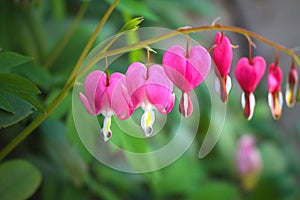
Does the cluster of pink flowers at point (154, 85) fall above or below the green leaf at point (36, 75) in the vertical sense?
above

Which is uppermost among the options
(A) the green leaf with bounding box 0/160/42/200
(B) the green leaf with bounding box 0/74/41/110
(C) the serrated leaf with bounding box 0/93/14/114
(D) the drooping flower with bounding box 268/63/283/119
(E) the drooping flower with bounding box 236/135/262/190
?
(D) the drooping flower with bounding box 268/63/283/119

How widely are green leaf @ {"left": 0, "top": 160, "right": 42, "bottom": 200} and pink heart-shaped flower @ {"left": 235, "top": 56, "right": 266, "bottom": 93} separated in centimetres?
36

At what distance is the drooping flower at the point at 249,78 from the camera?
0.83 metres

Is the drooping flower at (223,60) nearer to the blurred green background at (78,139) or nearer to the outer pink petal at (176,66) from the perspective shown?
the outer pink petal at (176,66)

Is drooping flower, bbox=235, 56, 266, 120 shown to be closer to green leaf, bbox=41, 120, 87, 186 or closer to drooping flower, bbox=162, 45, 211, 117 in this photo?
drooping flower, bbox=162, 45, 211, 117

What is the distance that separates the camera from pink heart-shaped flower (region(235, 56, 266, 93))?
2.76 feet

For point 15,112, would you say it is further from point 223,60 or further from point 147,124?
point 223,60

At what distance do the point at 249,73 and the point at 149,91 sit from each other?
16cm

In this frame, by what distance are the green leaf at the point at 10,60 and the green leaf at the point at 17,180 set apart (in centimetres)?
19

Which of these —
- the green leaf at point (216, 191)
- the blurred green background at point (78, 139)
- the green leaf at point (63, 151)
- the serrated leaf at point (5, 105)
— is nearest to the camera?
the serrated leaf at point (5, 105)

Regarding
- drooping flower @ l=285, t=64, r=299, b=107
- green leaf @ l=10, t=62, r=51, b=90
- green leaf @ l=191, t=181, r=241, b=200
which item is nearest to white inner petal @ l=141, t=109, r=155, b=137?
drooping flower @ l=285, t=64, r=299, b=107

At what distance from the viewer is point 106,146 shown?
1.13 metres

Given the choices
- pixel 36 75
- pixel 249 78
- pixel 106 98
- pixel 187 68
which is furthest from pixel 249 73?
pixel 36 75

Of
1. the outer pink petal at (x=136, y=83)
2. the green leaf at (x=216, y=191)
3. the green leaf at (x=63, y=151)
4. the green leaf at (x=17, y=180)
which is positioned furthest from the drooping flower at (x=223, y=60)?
the green leaf at (x=216, y=191)
